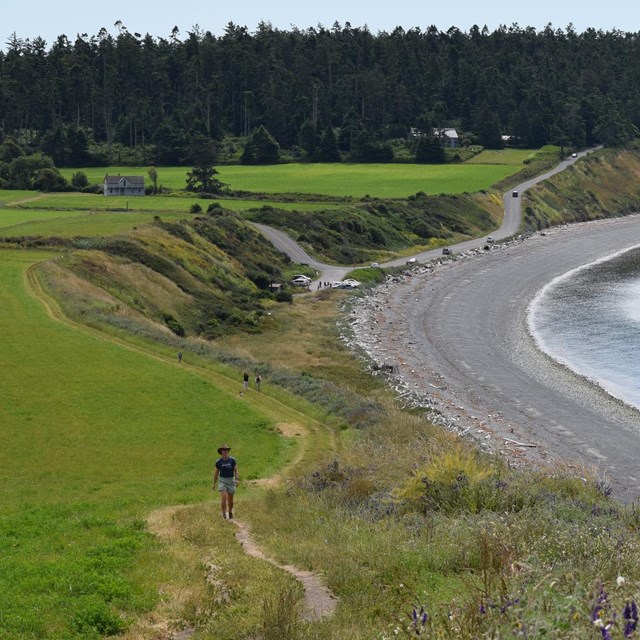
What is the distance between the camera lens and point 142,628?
48.7 ft

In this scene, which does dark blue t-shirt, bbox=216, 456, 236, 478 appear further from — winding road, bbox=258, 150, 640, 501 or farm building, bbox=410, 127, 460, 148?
farm building, bbox=410, 127, 460, 148

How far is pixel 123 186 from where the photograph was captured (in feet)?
446

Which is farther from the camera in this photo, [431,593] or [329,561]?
[329,561]

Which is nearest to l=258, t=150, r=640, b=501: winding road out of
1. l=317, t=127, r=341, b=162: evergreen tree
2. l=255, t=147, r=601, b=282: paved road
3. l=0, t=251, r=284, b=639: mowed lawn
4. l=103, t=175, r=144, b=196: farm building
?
l=255, t=147, r=601, b=282: paved road

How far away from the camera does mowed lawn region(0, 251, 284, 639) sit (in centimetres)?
1658

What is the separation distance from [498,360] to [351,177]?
98.1m

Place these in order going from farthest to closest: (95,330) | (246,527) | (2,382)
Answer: (95,330) → (2,382) → (246,527)

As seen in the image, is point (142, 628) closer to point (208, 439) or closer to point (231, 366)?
point (208, 439)

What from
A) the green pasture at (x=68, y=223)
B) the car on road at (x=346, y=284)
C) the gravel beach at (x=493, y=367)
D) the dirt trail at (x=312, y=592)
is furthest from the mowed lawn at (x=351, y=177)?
the dirt trail at (x=312, y=592)

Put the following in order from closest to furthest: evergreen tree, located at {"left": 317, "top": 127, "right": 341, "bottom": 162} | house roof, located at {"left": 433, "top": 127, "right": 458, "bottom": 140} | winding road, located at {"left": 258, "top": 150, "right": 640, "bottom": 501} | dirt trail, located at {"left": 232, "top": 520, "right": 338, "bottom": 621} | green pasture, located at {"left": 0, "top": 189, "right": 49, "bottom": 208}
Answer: dirt trail, located at {"left": 232, "top": 520, "right": 338, "bottom": 621} < winding road, located at {"left": 258, "top": 150, "right": 640, "bottom": 501} < green pasture, located at {"left": 0, "top": 189, "right": 49, "bottom": 208} < evergreen tree, located at {"left": 317, "top": 127, "right": 341, "bottom": 162} < house roof, located at {"left": 433, "top": 127, "right": 458, "bottom": 140}

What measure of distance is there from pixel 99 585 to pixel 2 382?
83.7 ft

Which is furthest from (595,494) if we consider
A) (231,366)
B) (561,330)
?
(561,330)

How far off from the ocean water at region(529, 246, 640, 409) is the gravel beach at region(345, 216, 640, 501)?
1297 millimetres

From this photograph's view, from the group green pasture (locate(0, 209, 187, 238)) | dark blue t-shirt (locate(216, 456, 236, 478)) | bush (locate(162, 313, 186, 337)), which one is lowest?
bush (locate(162, 313, 186, 337))
